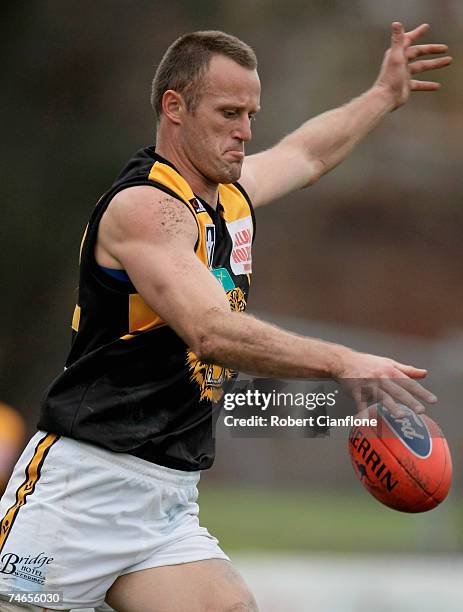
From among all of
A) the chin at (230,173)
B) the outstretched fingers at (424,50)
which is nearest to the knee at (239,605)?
the chin at (230,173)

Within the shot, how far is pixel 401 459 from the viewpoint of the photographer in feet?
13.2

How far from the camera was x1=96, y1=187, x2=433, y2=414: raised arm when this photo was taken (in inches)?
131

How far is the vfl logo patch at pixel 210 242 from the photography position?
4.23 metres

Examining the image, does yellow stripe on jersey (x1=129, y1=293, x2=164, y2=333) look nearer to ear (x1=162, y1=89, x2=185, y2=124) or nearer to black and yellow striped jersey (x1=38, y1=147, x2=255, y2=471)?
black and yellow striped jersey (x1=38, y1=147, x2=255, y2=471)

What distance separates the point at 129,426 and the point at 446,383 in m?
9.05

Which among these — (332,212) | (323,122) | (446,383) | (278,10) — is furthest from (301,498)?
(323,122)

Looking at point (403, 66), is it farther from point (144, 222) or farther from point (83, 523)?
point (83, 523)

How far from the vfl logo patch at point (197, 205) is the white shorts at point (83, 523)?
0.89 metres

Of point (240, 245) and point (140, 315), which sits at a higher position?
point (240, 245)

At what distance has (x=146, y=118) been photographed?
15.7 meters

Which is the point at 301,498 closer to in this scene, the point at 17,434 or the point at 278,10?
the point at 17,434

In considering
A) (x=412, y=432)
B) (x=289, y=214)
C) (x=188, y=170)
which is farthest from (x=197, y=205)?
(x=289, y=214)

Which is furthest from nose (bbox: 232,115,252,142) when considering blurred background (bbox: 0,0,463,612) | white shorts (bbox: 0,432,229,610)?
blurred background (bbox: 0,0,463,612)

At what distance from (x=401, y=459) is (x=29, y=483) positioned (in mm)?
1295
